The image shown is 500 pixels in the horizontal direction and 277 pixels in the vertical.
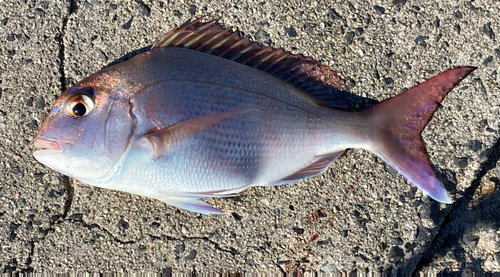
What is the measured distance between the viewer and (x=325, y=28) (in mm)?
2270

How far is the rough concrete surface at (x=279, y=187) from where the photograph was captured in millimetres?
2242

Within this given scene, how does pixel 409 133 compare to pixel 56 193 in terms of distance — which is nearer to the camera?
pixel 409 133

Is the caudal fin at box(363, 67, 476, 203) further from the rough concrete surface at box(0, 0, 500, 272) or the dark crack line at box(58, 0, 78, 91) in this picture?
the dark crack line at box(58, 0, 78, 91)

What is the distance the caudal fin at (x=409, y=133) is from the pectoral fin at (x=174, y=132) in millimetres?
851

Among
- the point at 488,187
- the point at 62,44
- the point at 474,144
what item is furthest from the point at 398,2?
the point at 62,44

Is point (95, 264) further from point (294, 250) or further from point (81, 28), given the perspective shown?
point (81, 28)

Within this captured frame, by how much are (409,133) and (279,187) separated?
30.7 inches

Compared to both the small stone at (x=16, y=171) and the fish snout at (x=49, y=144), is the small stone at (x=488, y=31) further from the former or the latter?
the small stone at (x=16, y=171)

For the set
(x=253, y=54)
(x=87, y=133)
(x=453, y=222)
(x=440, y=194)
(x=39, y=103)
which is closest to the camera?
(x=87, y=133)

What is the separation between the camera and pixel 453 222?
2324 mm

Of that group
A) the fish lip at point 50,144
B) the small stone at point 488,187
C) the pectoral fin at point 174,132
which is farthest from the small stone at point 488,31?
the fish lip at point 50,144

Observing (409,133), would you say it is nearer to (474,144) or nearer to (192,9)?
(474,144)

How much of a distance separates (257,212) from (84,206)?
1030 millimetres

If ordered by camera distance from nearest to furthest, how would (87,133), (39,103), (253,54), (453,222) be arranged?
(87,133), (253,54), (39,103), (453,222)
